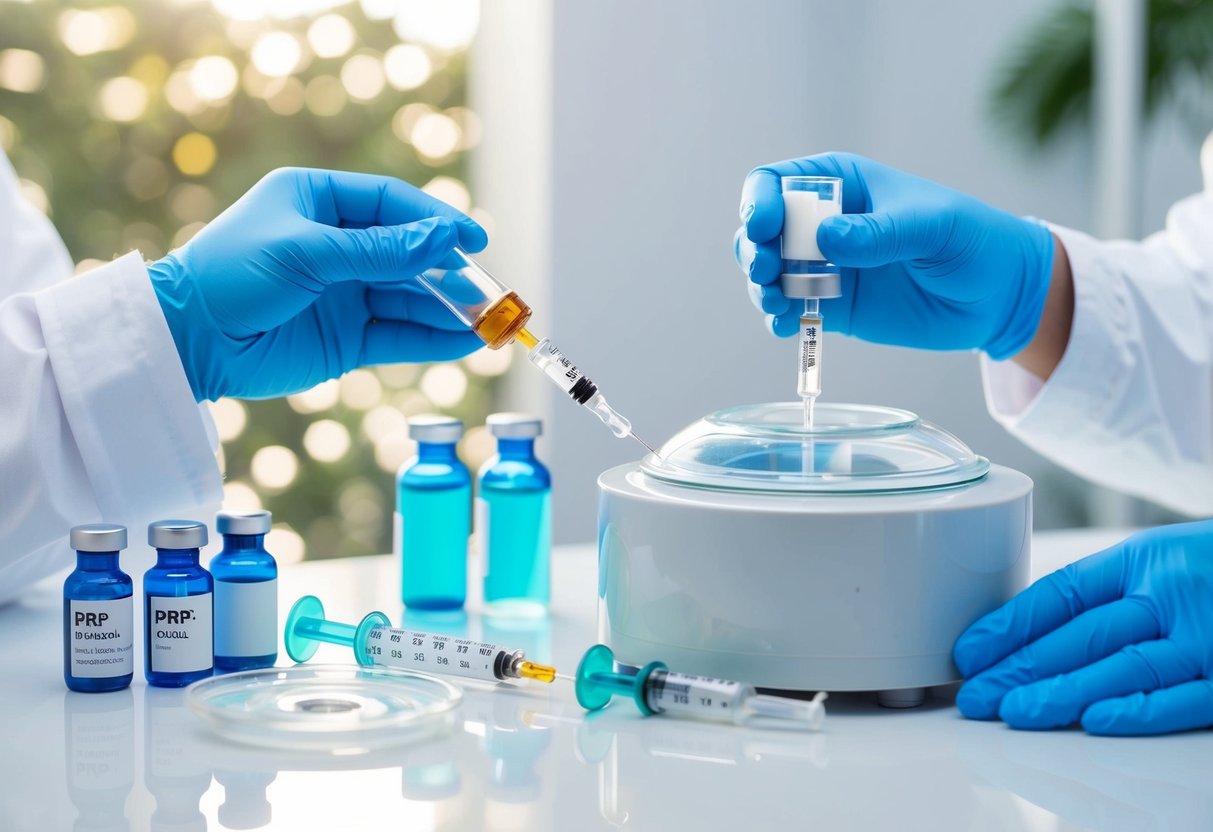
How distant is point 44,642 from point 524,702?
0.53m

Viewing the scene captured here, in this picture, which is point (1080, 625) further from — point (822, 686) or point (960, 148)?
point (960, 148)

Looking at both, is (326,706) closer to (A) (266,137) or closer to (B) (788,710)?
(B) (788,710)

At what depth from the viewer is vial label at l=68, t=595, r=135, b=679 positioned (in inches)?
41.4

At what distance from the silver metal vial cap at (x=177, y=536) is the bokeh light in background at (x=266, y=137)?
194cm

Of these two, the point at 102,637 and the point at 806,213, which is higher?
the point at 806,213

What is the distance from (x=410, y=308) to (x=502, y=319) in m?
0.22

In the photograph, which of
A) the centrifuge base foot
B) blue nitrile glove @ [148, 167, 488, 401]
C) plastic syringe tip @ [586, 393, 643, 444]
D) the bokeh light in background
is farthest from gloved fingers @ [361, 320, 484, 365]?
the bokeh light in background

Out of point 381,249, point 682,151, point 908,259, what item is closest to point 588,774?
point 381,249

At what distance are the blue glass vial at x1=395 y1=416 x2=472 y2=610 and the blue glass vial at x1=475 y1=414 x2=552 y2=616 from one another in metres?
0.03

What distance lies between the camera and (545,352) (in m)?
1.31

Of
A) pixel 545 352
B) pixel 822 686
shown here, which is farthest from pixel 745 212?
pixel 822 686

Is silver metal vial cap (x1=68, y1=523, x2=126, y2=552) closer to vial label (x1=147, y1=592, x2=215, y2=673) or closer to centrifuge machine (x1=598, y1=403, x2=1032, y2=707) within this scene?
vial label (x1=147, y1=592, x2=215, y2=673)

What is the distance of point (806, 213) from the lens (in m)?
1.17

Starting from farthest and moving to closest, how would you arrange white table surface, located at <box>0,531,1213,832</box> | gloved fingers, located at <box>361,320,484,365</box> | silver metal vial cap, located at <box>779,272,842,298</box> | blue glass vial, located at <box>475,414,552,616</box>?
1. gloved fingers, located at <box>361,320,484,365</box>
2. blue glass vial, located at <box>475,414,552,616</box>
3. silver metal vial cap, located at <box>779,272,842,298</box>
4. white table surface, located at <box>0,531,1213,832</box>
